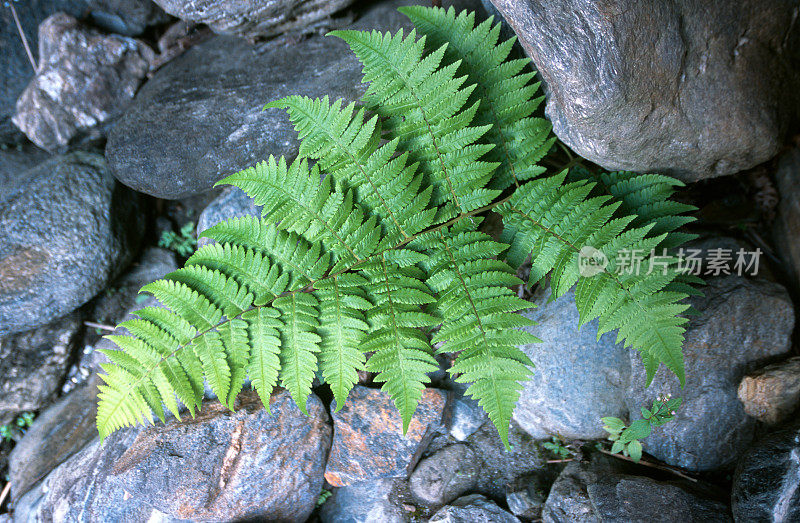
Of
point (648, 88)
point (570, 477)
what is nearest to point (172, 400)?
point (570, 477)

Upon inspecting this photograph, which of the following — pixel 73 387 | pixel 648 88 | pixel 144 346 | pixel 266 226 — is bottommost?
pixel 73 387

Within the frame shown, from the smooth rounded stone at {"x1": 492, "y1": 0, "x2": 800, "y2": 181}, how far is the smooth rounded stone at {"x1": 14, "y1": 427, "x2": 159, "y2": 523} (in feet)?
10.6

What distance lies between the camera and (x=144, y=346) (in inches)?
112

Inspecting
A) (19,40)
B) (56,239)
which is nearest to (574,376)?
(56,239)

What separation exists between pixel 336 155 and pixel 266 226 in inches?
22.6

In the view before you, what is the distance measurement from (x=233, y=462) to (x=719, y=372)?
2.88 meters

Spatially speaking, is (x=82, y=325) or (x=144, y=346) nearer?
(x=144, y=346)

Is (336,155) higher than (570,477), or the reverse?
(336,155)

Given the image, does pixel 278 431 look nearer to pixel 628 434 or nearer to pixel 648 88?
pixel 628 434

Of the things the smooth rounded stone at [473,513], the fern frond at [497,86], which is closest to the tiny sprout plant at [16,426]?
the smooth rounded stone at [473,513]

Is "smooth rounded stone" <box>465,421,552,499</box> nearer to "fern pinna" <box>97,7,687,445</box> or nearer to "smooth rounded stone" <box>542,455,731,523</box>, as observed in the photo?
"smooth rounded stone" <box>542,455,731,523</box>

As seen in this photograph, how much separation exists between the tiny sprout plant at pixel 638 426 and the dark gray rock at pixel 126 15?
4.02m

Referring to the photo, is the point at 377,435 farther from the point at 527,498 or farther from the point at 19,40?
the point at 19,40

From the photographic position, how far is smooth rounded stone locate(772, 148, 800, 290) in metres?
3.20
